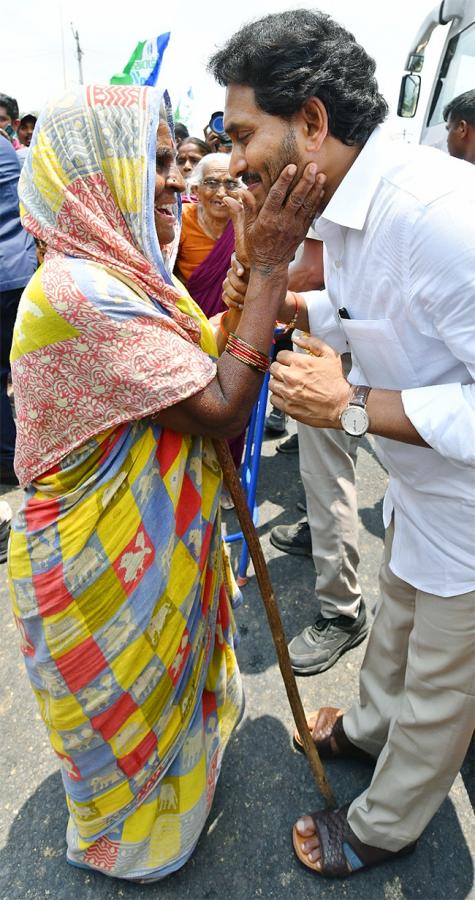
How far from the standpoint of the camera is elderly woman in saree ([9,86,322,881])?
114cm

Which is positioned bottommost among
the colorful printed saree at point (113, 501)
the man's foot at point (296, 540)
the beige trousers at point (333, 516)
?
the man's foot at point (296, 540)

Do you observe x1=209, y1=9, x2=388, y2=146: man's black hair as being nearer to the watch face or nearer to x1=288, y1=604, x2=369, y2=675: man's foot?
the watch face

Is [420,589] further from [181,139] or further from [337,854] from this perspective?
[181,139]

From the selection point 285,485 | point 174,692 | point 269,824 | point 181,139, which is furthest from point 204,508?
point 181,139

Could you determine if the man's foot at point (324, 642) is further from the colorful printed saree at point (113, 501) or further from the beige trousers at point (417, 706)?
the colorful printed saree at point (113, 501)

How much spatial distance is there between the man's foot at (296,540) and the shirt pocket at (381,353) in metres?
1.85

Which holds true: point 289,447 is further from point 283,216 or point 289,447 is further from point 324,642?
point 283,216

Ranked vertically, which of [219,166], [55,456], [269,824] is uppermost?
[219,166]

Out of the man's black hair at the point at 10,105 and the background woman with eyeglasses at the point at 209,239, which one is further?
the man's black hair at the point at 10,105

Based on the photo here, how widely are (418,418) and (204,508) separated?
0.60 metres

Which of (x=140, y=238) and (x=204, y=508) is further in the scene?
(x=204, y=508)

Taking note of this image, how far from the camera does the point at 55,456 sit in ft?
4.08

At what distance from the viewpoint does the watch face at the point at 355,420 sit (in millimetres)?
1157

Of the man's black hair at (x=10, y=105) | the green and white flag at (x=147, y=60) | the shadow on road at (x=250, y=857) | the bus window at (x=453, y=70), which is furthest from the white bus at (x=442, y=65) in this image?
the shadow on road at (x=250, y=857)
